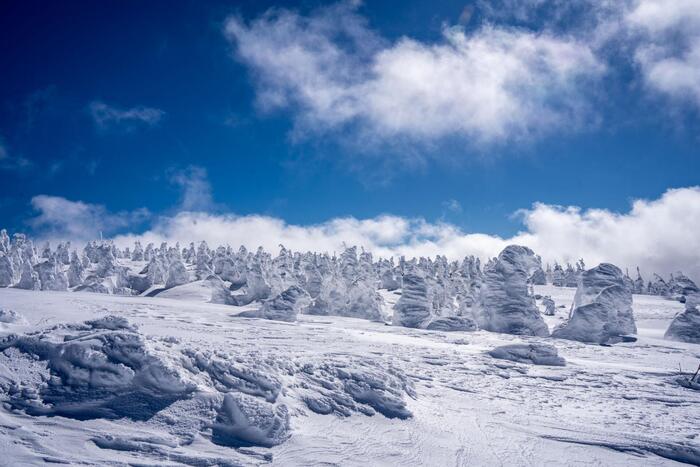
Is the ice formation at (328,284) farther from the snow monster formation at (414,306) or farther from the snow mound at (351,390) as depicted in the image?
the snow mound at (351,390)

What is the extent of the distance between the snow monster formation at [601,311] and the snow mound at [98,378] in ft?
102

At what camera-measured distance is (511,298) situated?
116 ft

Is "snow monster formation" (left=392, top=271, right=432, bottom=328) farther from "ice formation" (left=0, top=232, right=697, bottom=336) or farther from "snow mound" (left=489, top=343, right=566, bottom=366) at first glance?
"snow mound" (left=489, top=343, right=566, bottom=366)

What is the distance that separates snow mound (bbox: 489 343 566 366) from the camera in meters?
20.7

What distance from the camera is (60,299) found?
84.4 ft

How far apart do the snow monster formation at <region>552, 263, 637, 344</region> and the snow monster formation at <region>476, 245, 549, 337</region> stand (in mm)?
2338

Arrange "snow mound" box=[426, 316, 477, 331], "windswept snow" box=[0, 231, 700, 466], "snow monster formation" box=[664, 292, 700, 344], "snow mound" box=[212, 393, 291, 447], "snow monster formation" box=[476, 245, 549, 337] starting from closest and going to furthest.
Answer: "windswept snow" box=[0, 231, 700, 466] → "snow mound" box=[212, 393, 291, 447] → "snow monster formation" box=[664, 292, 700, 344] → "snow mound" box=[426, 316, 477, 331] → "snow monster formation" box=[476, 245, 549, 337]

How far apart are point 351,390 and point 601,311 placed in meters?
27.9

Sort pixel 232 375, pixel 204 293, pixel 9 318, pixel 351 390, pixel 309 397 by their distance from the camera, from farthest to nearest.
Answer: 1. pixel 204 293
2. pixel 9 318
3. pixel 351 390
4. pixel 309 397
5. pixel 232 375

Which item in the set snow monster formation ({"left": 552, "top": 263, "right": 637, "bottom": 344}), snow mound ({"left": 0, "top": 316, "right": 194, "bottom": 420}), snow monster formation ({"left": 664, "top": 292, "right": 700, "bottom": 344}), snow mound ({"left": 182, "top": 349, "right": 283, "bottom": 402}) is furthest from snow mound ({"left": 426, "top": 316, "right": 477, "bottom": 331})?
snow mound ({"left": 0, "top": 316, "right": 194, "bottom": 420})

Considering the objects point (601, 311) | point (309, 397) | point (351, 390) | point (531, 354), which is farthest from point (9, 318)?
point (601, 311)

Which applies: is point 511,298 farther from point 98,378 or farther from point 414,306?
point 98,378

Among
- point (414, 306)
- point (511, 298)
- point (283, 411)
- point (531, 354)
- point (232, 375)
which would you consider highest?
point (511, 298)

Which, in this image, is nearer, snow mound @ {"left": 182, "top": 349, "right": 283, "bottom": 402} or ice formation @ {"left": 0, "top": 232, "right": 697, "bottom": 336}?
snow mound @ {"left": 182, "top": 349, "right": 283, "bottom": 402}
